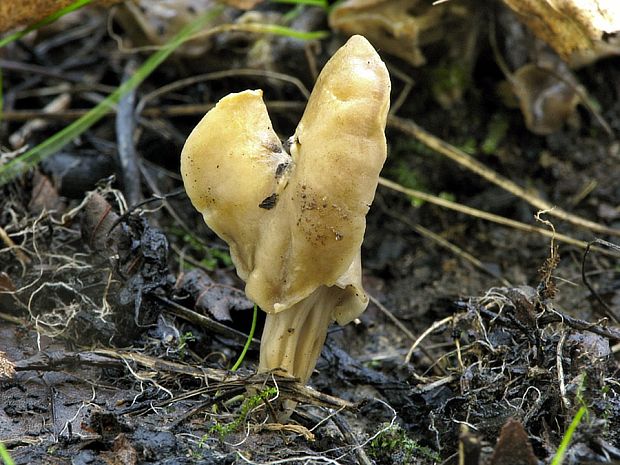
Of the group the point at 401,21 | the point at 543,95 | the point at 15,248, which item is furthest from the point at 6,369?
the point at 543,95

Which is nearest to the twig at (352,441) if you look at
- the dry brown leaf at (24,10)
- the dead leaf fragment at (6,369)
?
the dead leaf fragment at (6,369)

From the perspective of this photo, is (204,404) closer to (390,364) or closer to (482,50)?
(390,364)

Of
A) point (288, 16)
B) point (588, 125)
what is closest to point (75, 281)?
point (288, 16)

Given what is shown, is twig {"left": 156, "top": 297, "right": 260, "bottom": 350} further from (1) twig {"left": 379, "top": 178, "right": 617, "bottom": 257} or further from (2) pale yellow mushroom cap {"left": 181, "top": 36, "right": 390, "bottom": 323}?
(1) twig {"left": 379, "top": 178, "right": 617, "bottom": 257}

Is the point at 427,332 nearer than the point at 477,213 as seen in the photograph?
Yes

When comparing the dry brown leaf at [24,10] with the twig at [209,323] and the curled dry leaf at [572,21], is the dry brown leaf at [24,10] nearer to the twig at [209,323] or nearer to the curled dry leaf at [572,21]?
the twig at [209,323]

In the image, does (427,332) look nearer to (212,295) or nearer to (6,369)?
(212,295)
